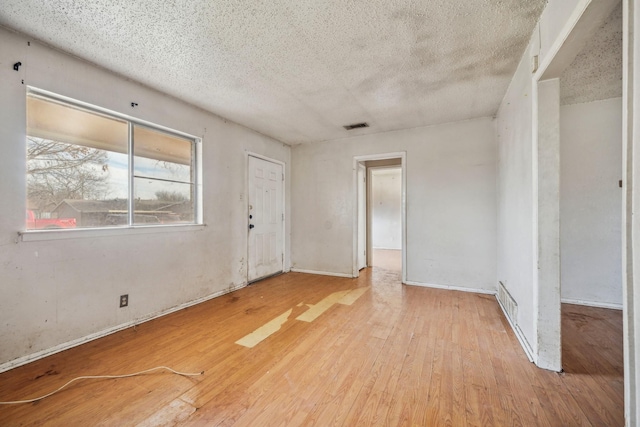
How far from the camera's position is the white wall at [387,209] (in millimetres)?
8359

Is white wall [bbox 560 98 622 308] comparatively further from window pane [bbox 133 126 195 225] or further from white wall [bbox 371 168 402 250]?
white wall [bbox 371 168 402 250]

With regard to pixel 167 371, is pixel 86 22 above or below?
Result: above

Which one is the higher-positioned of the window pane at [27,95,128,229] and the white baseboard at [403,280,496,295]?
the window pane at [27,95,128,229]

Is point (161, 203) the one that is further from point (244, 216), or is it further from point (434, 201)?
point (434, 201)

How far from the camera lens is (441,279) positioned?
13.2 feet

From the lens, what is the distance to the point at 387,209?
28.4 feet

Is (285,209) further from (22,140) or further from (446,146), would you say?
(22,140)

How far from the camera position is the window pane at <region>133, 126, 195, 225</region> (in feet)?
9.31

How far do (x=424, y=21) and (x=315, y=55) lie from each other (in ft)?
2.95

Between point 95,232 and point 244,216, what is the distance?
76.6 inches

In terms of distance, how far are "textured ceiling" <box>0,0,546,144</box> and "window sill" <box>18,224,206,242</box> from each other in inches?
60.7

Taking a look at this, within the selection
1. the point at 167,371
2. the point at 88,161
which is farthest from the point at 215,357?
the point at 88,161

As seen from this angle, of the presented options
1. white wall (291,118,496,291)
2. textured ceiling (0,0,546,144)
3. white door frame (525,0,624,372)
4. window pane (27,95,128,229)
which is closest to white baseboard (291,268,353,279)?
white wall (291,118,496,291)

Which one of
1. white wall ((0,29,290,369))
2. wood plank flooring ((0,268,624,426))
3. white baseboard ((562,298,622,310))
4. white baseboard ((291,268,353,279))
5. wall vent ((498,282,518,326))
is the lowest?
wood plank flooring ((0,268,624,426))
